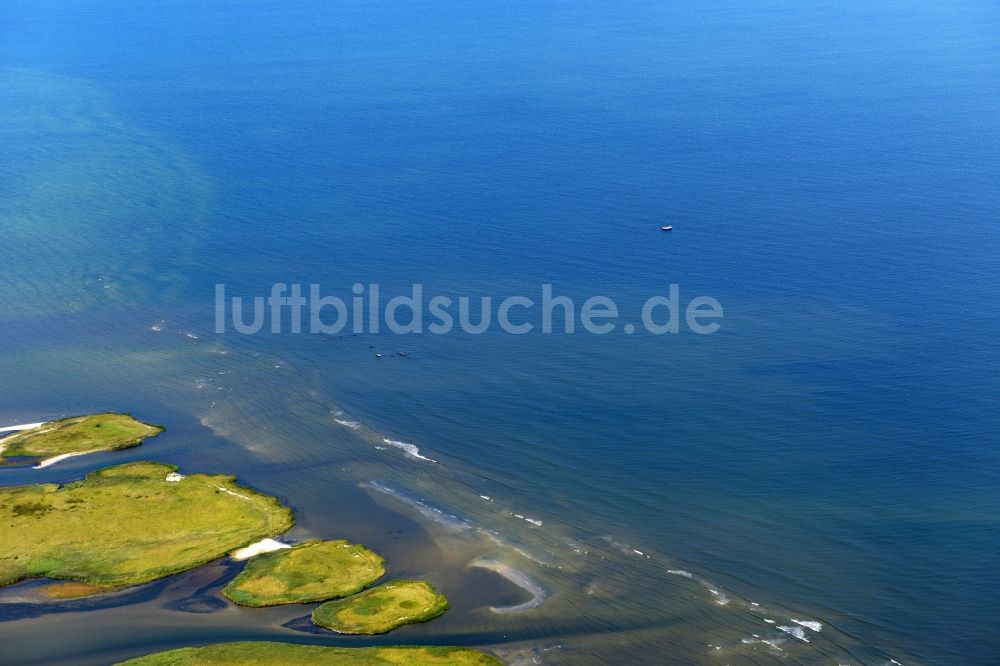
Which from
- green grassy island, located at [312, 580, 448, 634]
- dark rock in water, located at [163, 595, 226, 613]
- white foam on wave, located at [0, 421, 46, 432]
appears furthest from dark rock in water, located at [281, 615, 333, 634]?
white foam on wave, located at [0, 421, 46, 432]

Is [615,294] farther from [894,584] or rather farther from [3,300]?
[3,300]

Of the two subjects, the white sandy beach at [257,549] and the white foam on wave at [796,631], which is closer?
the white foam on wave at [796,631]

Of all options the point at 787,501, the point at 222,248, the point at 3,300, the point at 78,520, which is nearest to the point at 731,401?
the point at 787,501

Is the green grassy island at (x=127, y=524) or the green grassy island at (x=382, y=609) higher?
the green grassy island at (x=127, y=524)

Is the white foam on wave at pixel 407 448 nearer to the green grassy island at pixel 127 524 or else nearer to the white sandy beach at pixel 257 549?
the green grassy island at pixel 127 524

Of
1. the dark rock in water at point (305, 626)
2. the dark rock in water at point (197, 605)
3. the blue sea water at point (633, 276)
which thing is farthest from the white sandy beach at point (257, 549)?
the dark rock in water at point (305, 626)

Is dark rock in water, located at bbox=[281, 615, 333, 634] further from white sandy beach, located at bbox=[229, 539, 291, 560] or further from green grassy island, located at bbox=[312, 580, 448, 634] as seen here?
white sandy beach, located at bbox=[229, 539, 291, 560]

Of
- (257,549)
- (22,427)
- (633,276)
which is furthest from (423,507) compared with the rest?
(633,276)

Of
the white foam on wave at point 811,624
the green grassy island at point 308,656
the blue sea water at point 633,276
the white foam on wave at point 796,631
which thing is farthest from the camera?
the blue sea water at point 633,276
